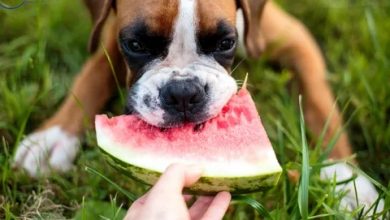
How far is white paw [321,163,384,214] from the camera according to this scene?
2.91 metres

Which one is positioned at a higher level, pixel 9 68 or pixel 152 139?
pixel 152 139

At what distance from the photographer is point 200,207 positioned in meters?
2.46

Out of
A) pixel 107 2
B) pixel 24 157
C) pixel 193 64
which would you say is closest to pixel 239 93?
pixel 193 64

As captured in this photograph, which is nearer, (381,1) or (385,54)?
(385,54)

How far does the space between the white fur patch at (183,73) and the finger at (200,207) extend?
33cm

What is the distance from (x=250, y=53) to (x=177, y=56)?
2.36 feet

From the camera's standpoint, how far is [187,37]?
2.79 meters

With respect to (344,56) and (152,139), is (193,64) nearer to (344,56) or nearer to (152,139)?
(152,139)

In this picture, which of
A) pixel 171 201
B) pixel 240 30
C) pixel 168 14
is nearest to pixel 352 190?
pixel 240 30

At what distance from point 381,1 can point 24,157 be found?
89.3 inches

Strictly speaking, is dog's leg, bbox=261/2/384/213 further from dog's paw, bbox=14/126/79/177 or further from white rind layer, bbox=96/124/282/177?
dog's paw, bbox=14/126/79/177

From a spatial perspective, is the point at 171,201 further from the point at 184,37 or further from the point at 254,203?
the point at 184,37

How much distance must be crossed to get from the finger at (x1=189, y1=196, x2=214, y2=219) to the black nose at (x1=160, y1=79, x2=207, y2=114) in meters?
0.34

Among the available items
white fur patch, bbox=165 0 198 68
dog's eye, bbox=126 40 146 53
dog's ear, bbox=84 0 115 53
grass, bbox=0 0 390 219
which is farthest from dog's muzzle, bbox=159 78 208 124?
dog's ear, bbox=84 0 115 53
